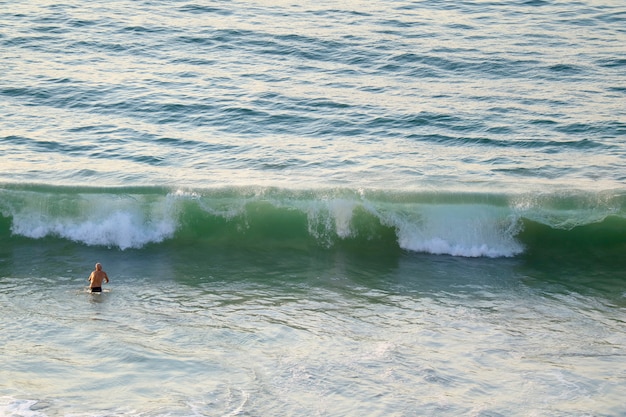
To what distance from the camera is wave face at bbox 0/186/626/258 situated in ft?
52.5

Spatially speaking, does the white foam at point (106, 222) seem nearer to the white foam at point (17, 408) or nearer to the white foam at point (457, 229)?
the white foam at point (457, 229)

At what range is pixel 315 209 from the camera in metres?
16.6

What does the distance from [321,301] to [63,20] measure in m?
17.1

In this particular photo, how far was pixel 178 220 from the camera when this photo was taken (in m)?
16.8

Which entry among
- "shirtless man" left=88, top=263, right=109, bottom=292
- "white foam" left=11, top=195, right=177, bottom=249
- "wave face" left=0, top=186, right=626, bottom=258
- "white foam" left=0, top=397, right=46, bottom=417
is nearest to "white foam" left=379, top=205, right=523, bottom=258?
"wave face" left=0, top=186, right=626, bottom=258

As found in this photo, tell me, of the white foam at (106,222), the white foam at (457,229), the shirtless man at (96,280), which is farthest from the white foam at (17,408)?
the white foam at (457,229)

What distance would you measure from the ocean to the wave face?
1.5 inches

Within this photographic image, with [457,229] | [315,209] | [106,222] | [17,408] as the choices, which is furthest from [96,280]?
[457,229]

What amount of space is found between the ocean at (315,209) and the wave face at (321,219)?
4cm

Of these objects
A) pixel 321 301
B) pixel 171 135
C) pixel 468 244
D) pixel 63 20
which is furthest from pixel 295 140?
pixel 63 20

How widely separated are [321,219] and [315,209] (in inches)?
8.2

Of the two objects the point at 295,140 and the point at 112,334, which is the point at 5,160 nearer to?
the point at 295,140

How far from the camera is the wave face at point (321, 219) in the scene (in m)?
16.0

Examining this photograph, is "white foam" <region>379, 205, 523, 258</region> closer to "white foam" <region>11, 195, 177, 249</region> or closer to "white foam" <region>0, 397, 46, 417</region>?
"white foam" <region>11, 195, 177, 249</region>
